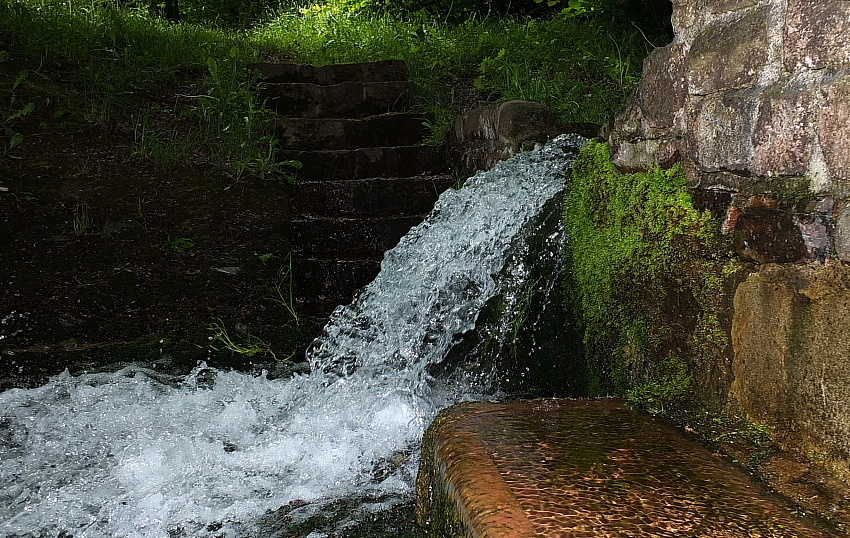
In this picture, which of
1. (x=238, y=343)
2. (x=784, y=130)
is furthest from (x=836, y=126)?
(x=238, y=343)

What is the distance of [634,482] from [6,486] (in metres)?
1.81

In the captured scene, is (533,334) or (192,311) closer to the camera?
(533,334)

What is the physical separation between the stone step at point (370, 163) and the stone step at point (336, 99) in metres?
0.78

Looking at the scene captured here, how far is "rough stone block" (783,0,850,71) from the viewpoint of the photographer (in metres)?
1.23

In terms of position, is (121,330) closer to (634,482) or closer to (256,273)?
(256,273)

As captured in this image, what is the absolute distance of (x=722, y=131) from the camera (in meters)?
1.58

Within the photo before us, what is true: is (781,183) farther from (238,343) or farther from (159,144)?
(159,144)

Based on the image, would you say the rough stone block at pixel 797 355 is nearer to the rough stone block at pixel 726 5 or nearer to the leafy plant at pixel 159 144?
the rough stone block at pixel 726 5

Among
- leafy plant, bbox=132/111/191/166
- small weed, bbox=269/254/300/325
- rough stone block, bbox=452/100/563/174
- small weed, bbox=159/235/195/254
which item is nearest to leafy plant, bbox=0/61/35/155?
leafy plant, bbox=132/111/191/166

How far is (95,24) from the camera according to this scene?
5.78 meters

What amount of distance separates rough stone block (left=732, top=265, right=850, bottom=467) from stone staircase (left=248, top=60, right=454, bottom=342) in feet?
7.03

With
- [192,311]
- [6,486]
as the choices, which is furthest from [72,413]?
[192,311]

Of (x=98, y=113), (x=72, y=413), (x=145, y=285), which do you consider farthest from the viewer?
(x=98, y=113)

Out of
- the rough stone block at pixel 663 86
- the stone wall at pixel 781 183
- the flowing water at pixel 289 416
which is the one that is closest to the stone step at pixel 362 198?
the flowing water at pixel 289 416
